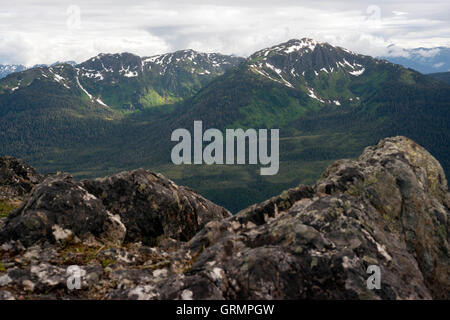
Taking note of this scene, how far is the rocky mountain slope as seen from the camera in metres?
15.0

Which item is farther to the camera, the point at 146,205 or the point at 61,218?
the point at 146,205

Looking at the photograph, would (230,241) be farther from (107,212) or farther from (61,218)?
(61,218)

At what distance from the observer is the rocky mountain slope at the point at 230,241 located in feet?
49.3

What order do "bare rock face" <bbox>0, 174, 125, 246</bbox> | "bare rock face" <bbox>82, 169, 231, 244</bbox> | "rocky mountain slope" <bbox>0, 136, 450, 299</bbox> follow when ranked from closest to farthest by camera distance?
"rocky mountain slope" <bbox>0, 136, 450, 299</bbox>, "bare rock face" <bbox>0, 174, 125, 246</bbox>, "bare rock face" <bbox>82, 169, 231, 244</bbox>

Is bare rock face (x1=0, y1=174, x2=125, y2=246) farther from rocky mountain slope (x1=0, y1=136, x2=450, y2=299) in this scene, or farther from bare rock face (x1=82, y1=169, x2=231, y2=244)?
bare rock face (x1=82, y1=169, x2=231, y2=244)

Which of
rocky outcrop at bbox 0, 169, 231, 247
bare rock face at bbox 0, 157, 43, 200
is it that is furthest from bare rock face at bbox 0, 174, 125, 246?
bare rock face at bbox 0, 157, 43, 200

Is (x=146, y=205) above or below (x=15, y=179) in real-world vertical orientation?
below

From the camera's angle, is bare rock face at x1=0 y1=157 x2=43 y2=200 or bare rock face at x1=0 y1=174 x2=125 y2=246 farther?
bare rock face at x1=0 y1=157 x2=43 y2=200

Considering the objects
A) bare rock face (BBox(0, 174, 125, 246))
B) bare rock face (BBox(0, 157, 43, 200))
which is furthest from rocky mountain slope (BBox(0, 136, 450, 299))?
bare rock face (BBox(0, 157, 43, 200))

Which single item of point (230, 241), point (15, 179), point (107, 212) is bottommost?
point (230, 241)

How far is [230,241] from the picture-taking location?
59.0ft

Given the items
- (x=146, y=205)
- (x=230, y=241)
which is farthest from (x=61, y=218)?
(x=230, y=241)

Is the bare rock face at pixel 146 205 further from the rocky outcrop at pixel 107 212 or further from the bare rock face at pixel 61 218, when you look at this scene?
the bare rock face at pixel 61 218

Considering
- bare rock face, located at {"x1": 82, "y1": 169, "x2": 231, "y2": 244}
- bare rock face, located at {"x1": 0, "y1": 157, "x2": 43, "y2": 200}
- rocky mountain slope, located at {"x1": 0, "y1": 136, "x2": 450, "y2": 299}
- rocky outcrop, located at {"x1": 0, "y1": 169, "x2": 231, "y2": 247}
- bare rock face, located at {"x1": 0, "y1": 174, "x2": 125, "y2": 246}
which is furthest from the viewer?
bare rock face, located at {"x1": 0, "y1": 157, "x2": 43, "y2": 200}
